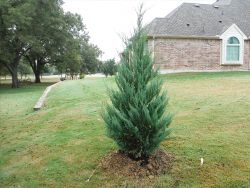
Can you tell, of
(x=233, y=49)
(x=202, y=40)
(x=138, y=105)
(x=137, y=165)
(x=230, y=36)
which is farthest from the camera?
(x=233, y=49)

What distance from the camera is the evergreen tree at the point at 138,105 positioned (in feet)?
17.9

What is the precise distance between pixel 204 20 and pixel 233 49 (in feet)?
11.9

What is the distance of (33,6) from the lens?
111 ft

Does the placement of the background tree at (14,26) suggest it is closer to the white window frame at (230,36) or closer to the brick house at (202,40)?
the brick house at (202,40)

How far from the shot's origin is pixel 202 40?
88.7 feet

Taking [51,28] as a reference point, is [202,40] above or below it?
below

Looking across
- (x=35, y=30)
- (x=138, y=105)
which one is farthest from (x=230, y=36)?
(x=138, y=105)

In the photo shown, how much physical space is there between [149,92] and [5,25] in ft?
103

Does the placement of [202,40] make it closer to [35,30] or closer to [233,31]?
[233,31]

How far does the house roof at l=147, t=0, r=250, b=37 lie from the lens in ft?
87.2

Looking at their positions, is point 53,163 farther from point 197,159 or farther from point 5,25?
point 5,25

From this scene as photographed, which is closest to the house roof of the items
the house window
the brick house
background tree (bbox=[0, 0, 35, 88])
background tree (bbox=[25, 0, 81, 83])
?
the brick house

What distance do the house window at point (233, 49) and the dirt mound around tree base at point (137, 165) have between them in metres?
24.0

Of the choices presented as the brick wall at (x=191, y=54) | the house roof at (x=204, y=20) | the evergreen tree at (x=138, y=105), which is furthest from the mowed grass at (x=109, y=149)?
the house roof at (x=204, y=20)
